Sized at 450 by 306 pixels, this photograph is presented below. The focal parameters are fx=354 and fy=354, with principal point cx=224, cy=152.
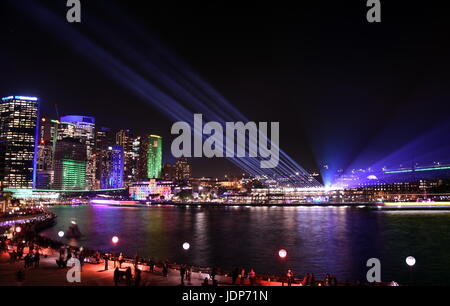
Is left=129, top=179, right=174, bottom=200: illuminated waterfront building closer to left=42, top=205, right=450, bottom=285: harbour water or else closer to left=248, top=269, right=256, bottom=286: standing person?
left=42, top=205, right=450, bottom=285: harbour water

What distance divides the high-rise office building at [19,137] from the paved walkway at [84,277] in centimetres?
18306

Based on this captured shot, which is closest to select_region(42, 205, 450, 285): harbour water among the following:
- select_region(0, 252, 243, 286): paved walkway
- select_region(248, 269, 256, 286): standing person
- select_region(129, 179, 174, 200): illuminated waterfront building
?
select_region(248, 269, 256, 286): standing person

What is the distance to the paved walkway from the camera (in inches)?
530

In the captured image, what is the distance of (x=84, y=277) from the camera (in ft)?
47.1

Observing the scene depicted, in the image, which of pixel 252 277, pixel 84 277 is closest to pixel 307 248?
pixel 252 277

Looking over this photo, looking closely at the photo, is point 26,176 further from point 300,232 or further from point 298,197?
point 300,232

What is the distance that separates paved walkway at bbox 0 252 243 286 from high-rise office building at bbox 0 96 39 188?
18306cm

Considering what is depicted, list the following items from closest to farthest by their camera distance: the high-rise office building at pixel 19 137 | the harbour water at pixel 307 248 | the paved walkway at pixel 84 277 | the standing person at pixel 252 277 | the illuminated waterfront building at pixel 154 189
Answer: the paved walkway at pixel 84 277 < the standing person at pixel 252 277 < the harbour water at pixel 307 248 < the high-rise office building at pixel 19 137 < the illuminated waterfront building at pixel 154 189

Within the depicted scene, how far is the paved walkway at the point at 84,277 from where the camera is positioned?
1347 centimetres

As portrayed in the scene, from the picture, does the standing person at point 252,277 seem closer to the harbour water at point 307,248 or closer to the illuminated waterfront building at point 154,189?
the harbour water at point 307,248

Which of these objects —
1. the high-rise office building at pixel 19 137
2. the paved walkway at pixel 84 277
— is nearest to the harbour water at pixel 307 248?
the paved walkway at pixel 84 277

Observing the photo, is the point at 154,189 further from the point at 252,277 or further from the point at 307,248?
the point at 252,277

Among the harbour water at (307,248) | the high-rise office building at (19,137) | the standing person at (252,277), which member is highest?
the high-rise office building at (19,137)
